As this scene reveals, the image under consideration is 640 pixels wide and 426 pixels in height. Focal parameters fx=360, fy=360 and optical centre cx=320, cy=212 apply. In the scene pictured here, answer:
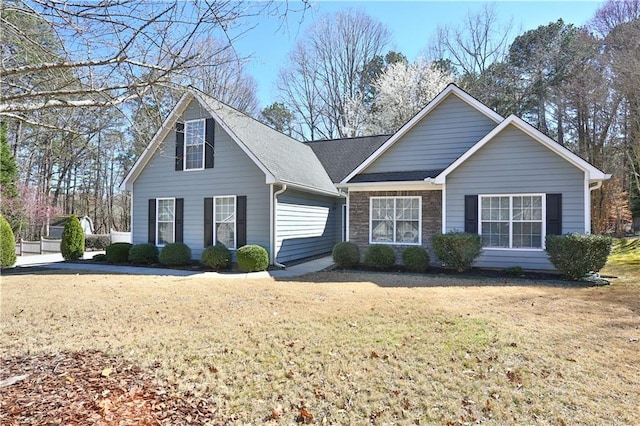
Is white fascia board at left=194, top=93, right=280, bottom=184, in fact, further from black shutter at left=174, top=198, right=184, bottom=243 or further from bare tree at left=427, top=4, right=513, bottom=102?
bare tree at left=427, top=4, right=513, bottom=102

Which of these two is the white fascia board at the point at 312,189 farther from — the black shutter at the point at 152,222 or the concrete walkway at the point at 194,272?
the black shutter at the point at 152,222

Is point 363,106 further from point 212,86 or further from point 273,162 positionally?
point 212,86

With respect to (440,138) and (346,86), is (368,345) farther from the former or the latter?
(346,86)

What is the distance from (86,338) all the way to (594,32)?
88.7 ft

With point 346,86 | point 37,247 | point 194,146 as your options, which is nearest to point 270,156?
point 194,146

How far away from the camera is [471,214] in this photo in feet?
36.1

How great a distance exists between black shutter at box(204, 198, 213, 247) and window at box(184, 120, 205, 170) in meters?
1.41

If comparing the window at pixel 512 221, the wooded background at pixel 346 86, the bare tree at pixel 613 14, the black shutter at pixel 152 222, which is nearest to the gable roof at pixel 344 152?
the wooded background at pixel 346 86

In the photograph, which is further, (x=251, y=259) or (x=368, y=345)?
(x=251, y=259)

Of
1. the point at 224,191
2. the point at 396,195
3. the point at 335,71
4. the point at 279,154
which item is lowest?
the point at 396,195

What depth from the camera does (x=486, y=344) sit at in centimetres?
465

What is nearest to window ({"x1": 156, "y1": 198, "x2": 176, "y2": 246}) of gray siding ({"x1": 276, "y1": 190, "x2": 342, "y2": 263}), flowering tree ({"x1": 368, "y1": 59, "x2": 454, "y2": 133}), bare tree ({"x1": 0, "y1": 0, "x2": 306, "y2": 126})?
gray siding ({"x1": 276, "y1": 190, "x2": 342, "y2": 263})

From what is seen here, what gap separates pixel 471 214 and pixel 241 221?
753 centimetres

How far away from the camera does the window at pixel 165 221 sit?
1382 centimetres
